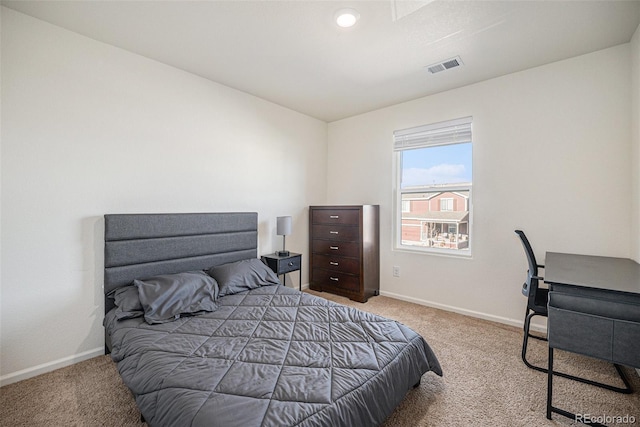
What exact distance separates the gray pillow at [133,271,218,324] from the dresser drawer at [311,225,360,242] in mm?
1800

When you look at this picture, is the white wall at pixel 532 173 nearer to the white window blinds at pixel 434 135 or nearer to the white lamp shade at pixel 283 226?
the white window blinds at pixel 434 135

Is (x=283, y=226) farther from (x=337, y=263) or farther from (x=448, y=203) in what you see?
(x=448, y=203)

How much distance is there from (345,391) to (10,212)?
2496mm

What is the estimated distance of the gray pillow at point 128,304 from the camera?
2008mm

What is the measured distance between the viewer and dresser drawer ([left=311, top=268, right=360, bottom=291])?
3590 millimetres

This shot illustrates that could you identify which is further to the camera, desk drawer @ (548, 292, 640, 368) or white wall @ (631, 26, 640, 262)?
white wall @ (631, 26, 640, 262)

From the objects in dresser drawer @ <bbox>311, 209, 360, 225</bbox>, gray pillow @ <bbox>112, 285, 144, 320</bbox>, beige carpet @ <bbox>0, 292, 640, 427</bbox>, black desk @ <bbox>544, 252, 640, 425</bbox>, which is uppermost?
dresser drawer @ <bbox>311, 209, 360, 225</bbox>

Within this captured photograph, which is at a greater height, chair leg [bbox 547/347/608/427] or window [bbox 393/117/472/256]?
window [bbox 393/117/472/256]

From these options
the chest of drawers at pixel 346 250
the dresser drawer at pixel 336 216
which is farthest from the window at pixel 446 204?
the dresser drawer at pixel 336 216

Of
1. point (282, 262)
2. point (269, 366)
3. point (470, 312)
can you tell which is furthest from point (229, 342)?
point (470, 312)

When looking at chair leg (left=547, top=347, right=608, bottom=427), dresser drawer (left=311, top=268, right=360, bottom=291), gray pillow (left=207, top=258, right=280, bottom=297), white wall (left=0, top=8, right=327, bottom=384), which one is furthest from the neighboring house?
white wall (left=0, top=8, right=327, bottom=384)

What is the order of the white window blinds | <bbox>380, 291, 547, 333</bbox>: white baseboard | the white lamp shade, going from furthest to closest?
the white lamp shade < the white window blinds < <bbox>380, 291, 547, 333</bbox>: white baseboard

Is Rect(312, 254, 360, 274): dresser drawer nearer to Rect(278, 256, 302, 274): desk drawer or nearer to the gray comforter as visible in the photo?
Rect(278, 256, 302, 274): desk drawer

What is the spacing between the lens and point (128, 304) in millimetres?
2053
